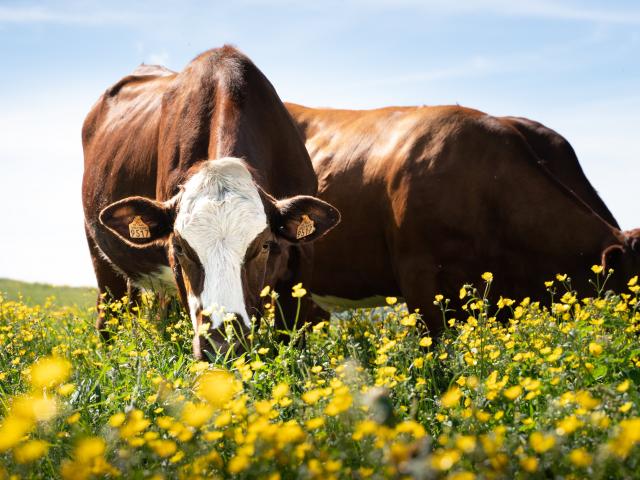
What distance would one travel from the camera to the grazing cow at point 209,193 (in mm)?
5094

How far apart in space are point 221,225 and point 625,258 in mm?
3944

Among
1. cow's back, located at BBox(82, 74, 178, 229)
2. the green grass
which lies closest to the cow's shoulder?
cow's back, located at BBox(82, 74, 178, 229)

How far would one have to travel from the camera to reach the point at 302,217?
580cm

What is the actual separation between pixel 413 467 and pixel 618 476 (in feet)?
2.72

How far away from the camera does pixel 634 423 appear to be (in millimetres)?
2410

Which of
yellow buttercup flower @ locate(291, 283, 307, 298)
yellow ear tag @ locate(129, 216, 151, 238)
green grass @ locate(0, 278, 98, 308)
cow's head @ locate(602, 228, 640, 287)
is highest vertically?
yellow ear tag @ locate(129, 216, 151, 238)

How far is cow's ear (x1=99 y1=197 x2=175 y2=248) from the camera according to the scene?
5719mm

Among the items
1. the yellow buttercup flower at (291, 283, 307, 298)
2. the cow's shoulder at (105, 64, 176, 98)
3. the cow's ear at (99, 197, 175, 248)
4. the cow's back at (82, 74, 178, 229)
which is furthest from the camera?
the cow's shoulder at (105, 64, 176, 98)

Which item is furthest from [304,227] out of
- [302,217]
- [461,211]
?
[461,211]

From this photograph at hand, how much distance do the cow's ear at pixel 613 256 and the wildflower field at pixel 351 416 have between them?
2.28 meters

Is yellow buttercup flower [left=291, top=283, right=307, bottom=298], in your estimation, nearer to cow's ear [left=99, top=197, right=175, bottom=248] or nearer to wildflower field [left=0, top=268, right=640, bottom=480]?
wildflower field [left=0, top=268, right=640, bottom=480]

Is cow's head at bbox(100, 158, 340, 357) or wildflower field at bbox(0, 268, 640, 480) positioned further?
cow's head at bbox(100, 158, 340, 357)

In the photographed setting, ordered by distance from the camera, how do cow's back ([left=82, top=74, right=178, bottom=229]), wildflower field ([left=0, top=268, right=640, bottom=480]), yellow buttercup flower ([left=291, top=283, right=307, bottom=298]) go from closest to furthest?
wildflower field ([left=0, top=268, right=640, bottom=480]) < yellow buttercup flower ([left=291, top=283, right=307, bottom=298]) < cow's back ([left=82, top=74, right=178, bottom=229])

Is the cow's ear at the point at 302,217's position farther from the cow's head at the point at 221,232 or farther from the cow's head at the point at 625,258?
the cow's head at the point at 625,258
